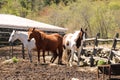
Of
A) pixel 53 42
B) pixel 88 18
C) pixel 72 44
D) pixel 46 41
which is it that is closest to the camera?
pixel 72 44

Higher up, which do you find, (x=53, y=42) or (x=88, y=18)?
(x=53, y=42)

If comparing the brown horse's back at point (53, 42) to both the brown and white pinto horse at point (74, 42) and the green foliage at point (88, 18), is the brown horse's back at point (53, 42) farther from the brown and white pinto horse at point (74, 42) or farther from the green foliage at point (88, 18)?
the green foliage at point (88, 18)

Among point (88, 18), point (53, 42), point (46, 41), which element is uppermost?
point (46, 41)

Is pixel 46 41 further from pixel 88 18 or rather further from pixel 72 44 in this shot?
pixel 88 18

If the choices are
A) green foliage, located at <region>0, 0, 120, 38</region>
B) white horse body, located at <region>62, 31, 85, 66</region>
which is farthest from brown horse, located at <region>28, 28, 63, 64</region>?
green foliage, located at <region>0, 0, 120, 38</region>

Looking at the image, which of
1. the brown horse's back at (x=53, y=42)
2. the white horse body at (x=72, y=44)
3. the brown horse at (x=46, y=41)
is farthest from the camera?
the brown horse's back at (x=53, y=42)

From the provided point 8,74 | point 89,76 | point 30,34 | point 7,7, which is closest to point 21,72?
point 8,74

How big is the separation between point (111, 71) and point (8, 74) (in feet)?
12.6

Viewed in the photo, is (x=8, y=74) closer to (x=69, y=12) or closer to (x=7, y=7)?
(x=7, y=7)

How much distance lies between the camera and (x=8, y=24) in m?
28.4

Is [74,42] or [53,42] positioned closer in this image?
[74,42]

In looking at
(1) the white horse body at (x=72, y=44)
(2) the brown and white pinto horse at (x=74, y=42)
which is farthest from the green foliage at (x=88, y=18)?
(2) the brown and white pinto horse at (x=74, y=42)

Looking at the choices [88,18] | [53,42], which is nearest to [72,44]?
[53,42]

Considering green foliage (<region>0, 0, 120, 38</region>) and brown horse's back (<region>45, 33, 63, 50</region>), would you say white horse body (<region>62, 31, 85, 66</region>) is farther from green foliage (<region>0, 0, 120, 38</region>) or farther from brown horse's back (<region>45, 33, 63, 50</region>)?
green foliage (<region>0, 0, 120, 38</region>)
